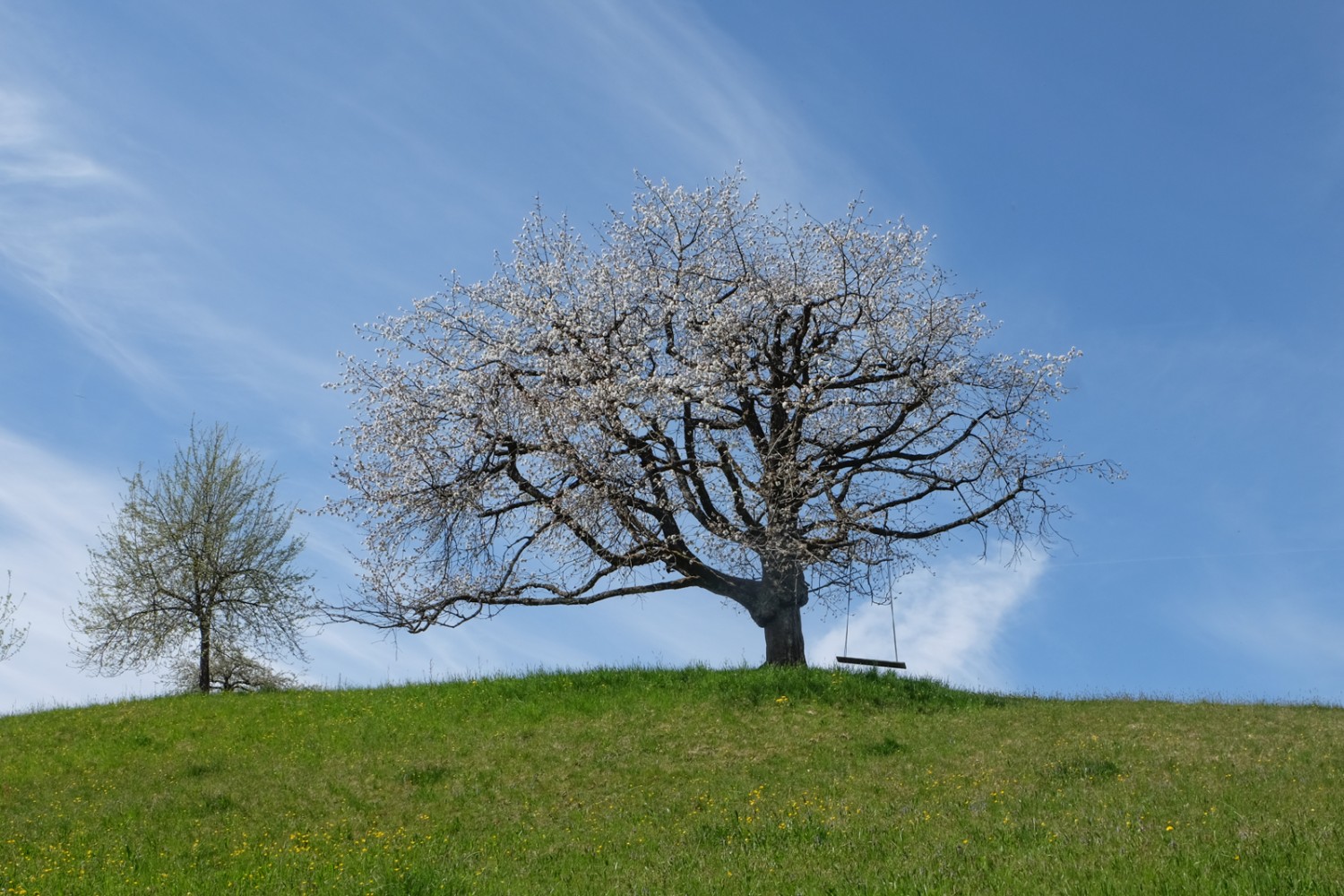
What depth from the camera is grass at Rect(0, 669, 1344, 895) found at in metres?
12.0

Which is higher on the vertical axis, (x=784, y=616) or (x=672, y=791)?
(x=784, y=616)

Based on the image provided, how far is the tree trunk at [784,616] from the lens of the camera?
2702 cm

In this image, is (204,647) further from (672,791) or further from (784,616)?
(672,791)

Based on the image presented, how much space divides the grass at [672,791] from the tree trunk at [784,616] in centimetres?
175

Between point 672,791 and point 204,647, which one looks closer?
point 672,791

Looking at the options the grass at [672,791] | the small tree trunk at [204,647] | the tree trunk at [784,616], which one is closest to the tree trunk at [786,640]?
the tree trunk at [784,616]

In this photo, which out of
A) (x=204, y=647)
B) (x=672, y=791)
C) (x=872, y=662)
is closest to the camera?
(x=672, y=791)

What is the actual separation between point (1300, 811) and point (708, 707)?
12331 millimetres

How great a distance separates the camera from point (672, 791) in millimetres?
18656

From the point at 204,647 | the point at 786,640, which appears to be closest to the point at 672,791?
the point at 786,640

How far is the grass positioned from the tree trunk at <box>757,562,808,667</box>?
1753mm

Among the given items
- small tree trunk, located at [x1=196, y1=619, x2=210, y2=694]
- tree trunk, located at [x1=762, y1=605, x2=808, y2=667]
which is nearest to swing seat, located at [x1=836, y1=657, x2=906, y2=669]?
tree trunk, located at [x1=762, y1=605, x2=808, y2=667]

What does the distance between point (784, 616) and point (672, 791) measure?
9.33 metres

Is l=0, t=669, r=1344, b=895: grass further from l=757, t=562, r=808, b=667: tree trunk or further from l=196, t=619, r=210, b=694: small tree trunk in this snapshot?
l=196, t=619, r=210, b=694: small tree trunk
